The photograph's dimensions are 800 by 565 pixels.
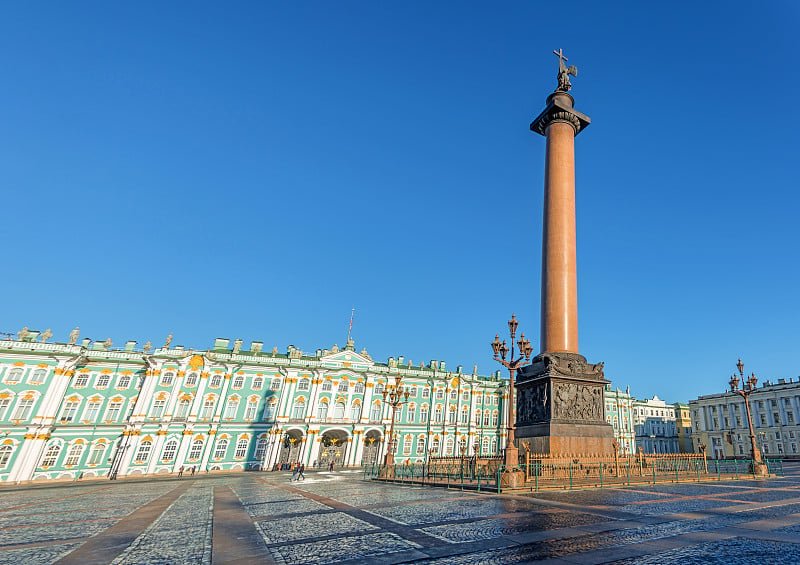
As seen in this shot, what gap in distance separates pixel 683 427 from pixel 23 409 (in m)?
130

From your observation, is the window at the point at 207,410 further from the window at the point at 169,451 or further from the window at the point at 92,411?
the window at the point at 92,411

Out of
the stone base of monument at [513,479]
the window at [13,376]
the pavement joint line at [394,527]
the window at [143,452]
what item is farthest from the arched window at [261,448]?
the pavement joint line at [394,527]

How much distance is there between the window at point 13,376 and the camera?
132 ft

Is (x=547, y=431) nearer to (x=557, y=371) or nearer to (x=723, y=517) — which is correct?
(x=557, y=371)

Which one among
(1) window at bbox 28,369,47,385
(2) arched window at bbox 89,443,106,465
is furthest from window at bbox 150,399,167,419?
(1) window at bbox 28,369,47,385

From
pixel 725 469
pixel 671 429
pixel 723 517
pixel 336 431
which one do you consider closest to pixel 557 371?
pixel 723 517

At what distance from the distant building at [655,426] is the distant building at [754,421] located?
12.2m

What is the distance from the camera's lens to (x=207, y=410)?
46.4 m

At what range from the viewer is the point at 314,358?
53.6 meters

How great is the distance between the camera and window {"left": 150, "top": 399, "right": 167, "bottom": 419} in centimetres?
4416

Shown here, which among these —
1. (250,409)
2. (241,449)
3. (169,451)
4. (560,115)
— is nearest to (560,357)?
(560,115)

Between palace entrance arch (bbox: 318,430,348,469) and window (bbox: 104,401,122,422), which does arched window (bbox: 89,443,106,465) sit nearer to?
window (bbox: 104,401,122,422)

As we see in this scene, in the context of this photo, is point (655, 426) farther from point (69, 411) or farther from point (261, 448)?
point (69, 411)

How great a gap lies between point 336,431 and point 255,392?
1117 centimetres
